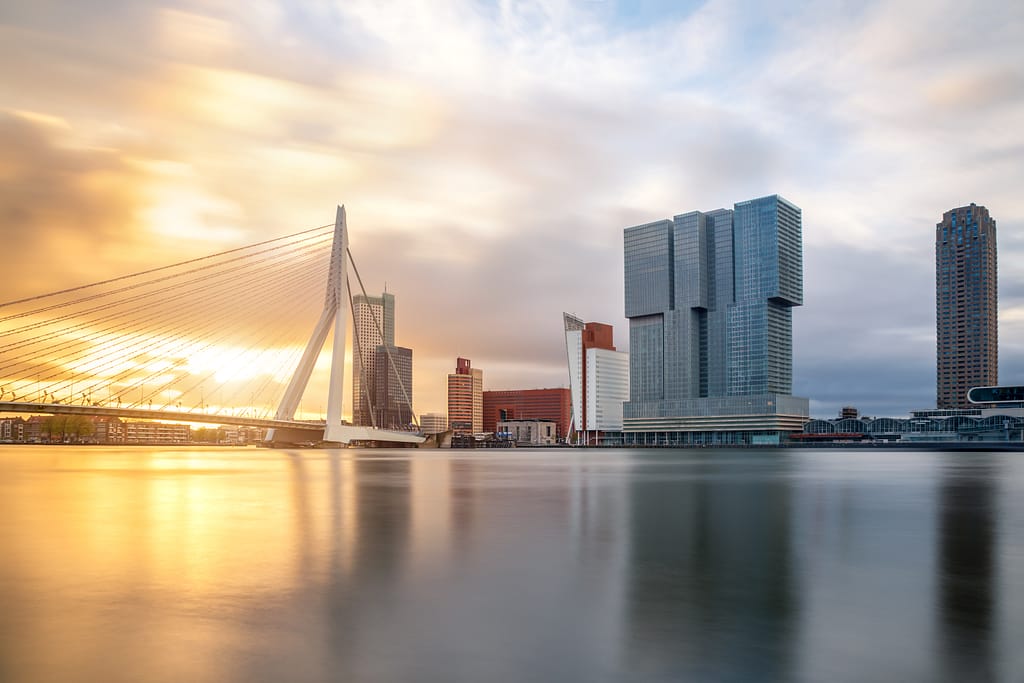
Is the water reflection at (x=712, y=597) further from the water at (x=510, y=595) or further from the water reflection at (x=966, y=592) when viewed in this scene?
the water reflection at (x=966, y=592)

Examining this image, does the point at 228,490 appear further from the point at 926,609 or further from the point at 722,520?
the point at 926,609

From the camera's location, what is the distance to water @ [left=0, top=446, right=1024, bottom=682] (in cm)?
921

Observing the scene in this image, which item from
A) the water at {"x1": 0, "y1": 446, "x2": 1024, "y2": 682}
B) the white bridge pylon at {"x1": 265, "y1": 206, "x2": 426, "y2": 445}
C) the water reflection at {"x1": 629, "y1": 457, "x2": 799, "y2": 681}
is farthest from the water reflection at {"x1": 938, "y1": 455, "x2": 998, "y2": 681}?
the white bridge pylon at {"x1": 265, "y1": 206, "x2": 426, "y2": 445}

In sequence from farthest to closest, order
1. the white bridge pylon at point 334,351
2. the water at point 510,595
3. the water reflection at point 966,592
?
the white bridge pylon at point 334,351, the water reflection at point 966,592, the water at point 510,595

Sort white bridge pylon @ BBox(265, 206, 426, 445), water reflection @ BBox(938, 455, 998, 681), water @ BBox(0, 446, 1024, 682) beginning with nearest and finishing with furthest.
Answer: water @ BBox(0, 446, 1024, 682)
water reflection @ BBox(938, 455, 998, 681)
white bridge pylon @ BBox(265, 206, 426, 445)

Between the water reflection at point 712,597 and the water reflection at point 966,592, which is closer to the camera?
the water reflection at point 712,597

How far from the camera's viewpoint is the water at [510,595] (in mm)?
9211

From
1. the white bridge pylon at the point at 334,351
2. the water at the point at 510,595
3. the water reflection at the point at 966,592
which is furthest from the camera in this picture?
the white bridge pylon at the point at 334,351

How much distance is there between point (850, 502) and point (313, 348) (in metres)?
75.5

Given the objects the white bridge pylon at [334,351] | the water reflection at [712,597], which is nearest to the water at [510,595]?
the water reflection at [712,597]

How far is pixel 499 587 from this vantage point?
13953mm

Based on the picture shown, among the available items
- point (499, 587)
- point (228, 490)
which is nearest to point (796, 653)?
point (499, 587)

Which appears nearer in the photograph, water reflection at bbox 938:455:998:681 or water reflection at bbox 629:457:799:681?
water reflection at bbox 629:457:799:681

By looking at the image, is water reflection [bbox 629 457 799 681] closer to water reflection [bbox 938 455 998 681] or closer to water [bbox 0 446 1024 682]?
water [bbox 0 446 1024 682]
